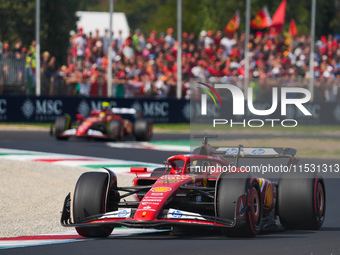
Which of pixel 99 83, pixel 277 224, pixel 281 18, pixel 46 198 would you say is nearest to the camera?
pixel 277 224

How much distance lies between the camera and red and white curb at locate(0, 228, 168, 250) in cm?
754

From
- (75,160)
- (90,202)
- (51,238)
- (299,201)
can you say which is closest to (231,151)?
(299,201)

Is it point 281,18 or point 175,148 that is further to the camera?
point 281,18

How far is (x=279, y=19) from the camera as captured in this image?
3391cm

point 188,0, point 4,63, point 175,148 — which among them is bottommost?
point 175,148

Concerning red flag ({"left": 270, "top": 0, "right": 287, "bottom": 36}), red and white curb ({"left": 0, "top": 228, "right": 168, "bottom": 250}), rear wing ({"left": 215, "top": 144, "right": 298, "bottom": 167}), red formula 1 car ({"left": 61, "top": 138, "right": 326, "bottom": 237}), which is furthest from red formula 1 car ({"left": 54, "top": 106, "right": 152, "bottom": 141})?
red flag ({"left": 270, "top": 0, "right": 287, "bottom": 36})

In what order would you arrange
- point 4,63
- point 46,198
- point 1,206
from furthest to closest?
1. point 4,63
2. point 46,198
3. point 1,206

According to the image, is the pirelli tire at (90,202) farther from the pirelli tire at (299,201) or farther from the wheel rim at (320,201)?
the wheel rim at (320,201)

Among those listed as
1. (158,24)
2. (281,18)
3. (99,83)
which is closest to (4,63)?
(99,83)

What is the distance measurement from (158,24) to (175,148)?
38.9 meters

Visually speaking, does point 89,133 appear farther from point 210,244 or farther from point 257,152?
point 210,244

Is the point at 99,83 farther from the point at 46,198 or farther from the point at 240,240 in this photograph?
the point at 240,240

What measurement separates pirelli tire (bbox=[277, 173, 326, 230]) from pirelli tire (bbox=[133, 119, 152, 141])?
535 inches

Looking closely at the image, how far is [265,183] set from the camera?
27.4 ft
